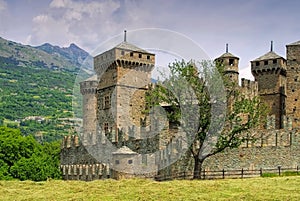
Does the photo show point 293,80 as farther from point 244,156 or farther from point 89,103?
point 244,156

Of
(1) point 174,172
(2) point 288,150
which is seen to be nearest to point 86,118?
(1) point 174,172

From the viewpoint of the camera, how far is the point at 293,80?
54719 mm

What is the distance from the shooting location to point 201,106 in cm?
3434

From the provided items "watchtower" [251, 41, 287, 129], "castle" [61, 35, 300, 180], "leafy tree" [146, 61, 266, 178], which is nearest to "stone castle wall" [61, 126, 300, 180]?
"castle" [61, 35, 300, 180]

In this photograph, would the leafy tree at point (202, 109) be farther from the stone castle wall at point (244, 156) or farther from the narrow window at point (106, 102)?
the narrow window at point (106, 102)

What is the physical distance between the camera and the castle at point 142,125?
34.8 meters

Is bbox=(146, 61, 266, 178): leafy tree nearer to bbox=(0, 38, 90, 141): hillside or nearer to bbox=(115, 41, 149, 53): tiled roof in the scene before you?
bbox=(115, 41, 149, 53): tiled roof

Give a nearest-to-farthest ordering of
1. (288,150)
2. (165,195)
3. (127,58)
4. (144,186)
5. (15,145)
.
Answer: (165,195) → (144,186) → (288,150) → (127,58) → (15,145)

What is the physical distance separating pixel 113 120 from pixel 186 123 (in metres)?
16.8

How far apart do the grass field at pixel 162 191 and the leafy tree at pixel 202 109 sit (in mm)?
7988

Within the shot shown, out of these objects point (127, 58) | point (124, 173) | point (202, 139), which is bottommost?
point (124, 173)

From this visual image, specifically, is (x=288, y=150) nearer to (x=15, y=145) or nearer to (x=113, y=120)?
(x=113, y=120)

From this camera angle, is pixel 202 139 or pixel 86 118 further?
pixel 86 118

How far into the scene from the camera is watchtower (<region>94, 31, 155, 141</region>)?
49594 mm
